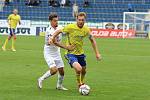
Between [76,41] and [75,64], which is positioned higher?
[76,41]

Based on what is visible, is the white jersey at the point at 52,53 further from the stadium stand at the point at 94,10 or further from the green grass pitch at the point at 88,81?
the stadium stand at the point at 94,10

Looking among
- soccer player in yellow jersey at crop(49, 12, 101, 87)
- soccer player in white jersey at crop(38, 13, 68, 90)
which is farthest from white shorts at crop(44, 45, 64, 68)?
soccer player in yellow jersey at crop(49, 12, 101, 87)

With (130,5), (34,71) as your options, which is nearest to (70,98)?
(34,71)

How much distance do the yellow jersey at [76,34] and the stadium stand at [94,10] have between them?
39771 mm

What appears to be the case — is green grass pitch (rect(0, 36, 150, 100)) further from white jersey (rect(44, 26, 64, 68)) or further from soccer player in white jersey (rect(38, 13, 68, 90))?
white jersey (rect(44, 26, 64, 68))

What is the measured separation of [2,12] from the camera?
56.2m

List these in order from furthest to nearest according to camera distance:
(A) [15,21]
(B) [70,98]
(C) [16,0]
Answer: (C) [16,0] < (A) [15,21] < (B) [70,98]

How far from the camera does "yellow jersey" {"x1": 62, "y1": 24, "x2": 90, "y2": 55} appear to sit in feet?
41.3

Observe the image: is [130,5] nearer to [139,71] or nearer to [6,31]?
[6,31]

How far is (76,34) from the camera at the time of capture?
12.6 metres

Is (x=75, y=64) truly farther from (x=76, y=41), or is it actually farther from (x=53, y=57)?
(x=53, y=57)

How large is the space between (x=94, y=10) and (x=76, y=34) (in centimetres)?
4212

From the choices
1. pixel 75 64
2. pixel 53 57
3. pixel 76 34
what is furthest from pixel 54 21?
pixel 75 64

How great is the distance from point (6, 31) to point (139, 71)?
1313 inches
